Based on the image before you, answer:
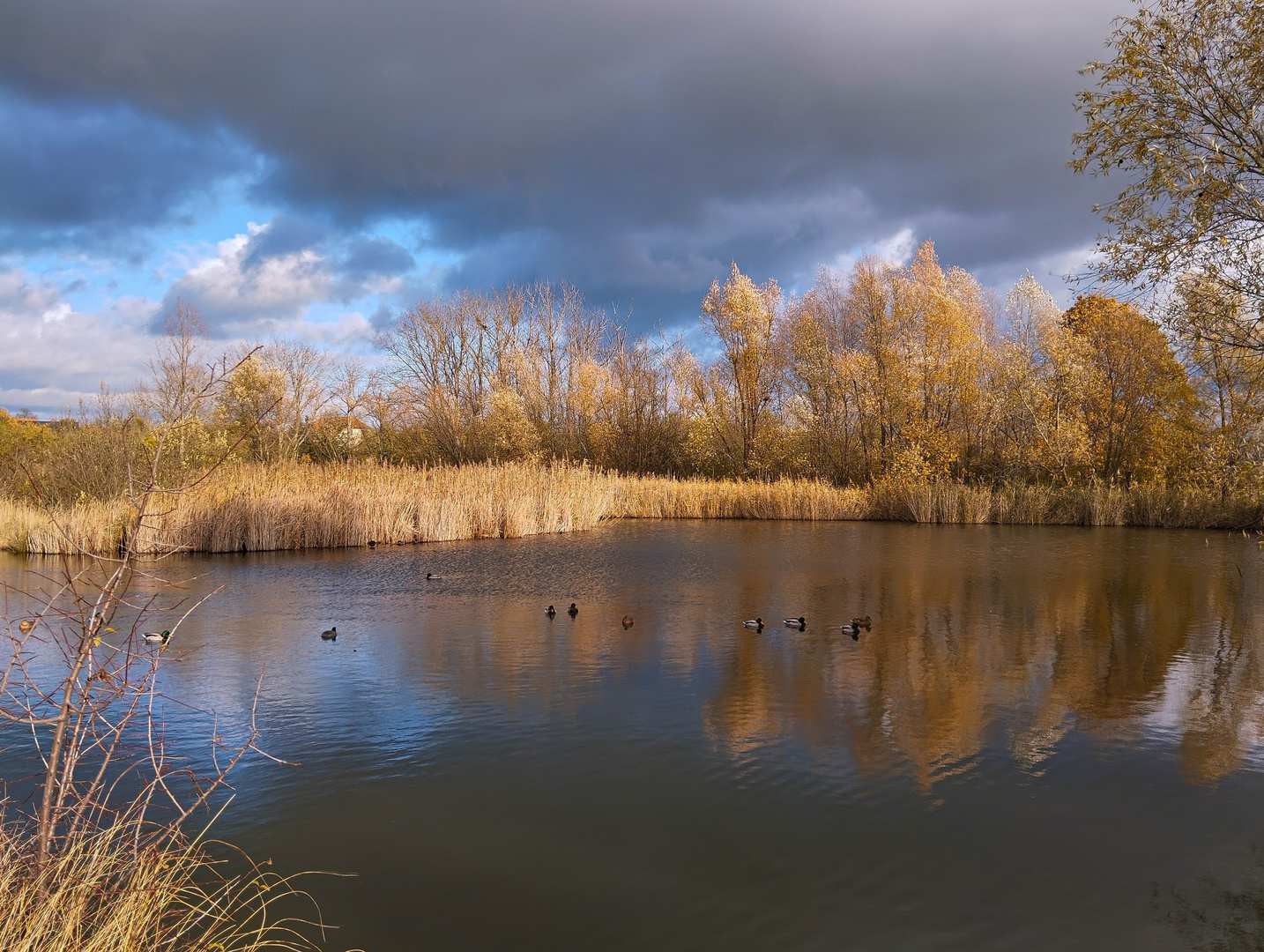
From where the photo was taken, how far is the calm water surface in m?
3.58

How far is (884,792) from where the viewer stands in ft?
15.3

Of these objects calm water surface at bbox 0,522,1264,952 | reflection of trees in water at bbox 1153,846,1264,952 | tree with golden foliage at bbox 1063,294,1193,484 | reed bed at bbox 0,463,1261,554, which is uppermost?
tree with golden foliage at bbox 1063,294,1193,484

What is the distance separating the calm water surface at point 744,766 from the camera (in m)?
3.58

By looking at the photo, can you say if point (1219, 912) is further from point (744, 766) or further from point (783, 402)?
point (783, 402)

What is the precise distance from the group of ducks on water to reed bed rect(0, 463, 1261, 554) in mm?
8226

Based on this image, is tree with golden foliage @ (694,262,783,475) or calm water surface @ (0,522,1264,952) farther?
tree with golden foliage @ (694,262,783,475)

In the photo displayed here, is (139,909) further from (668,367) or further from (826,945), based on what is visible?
(668,367)

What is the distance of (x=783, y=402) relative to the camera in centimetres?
3259

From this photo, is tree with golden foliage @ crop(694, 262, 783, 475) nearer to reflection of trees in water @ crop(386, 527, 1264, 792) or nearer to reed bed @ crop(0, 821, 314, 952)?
reflection of trees in water @ crop(386, 527, 1264, 792)

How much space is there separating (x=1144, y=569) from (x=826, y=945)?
41.6ft

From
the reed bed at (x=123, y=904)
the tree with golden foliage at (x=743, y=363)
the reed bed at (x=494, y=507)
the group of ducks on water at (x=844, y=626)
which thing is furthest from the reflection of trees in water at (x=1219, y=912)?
the tree with golden foliage at (x=743, y=363)

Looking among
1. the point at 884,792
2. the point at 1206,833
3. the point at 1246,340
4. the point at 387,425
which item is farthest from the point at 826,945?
the point at 387,425

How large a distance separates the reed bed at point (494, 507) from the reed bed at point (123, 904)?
31.4 feet

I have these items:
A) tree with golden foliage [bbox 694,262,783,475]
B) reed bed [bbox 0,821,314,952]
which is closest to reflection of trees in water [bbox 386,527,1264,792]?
reed bed [bbox 0,821,314,952]
